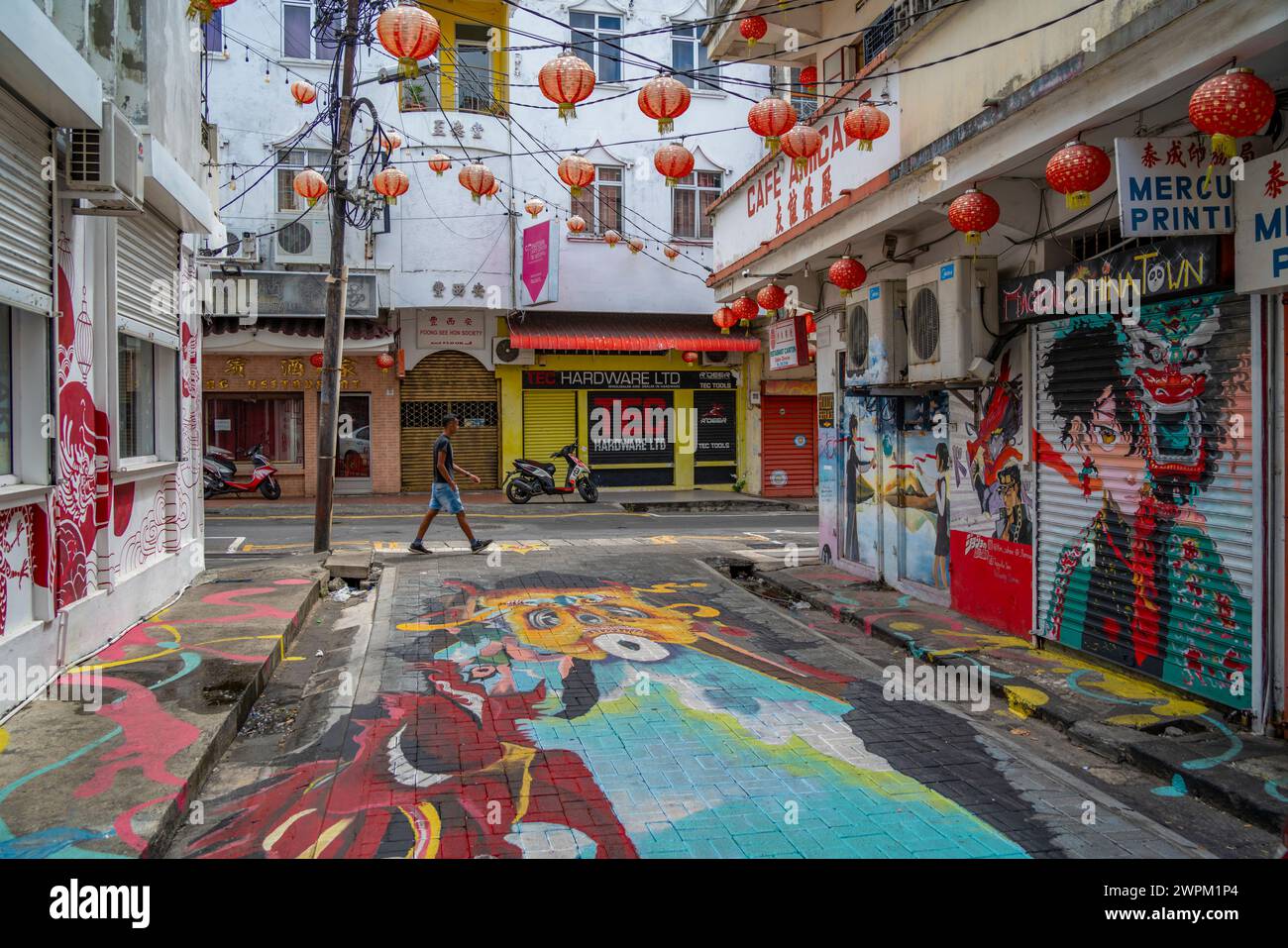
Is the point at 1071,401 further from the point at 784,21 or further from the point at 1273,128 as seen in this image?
the point at 784,21

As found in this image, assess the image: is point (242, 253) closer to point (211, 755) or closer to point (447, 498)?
point (447, 498)

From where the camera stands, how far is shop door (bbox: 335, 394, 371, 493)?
22562 millimetres

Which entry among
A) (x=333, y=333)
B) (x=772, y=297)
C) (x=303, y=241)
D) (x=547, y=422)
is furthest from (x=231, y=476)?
(x=772, y=297)

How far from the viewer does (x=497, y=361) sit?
75.8 ft

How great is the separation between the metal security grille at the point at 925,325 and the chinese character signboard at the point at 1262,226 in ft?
10.5

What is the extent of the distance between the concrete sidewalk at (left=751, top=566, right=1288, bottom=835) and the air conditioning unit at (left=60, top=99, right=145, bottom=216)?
691cm

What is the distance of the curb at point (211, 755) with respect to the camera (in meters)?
4.09

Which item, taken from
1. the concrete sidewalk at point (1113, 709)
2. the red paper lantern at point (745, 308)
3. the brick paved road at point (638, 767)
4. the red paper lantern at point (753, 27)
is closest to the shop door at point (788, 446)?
the red paper lantern at point (745, 308)

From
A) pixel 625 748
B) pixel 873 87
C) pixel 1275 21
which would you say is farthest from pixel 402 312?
pixel 1275 21

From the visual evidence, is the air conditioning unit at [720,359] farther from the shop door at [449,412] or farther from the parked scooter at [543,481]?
the shop door at [449,412]

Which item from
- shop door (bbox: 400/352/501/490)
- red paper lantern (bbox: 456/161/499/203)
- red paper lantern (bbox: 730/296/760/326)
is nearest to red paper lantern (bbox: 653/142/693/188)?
red paper lantern (bbox: 730/296/760/326)

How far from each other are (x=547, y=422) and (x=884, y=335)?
48.7 ft
